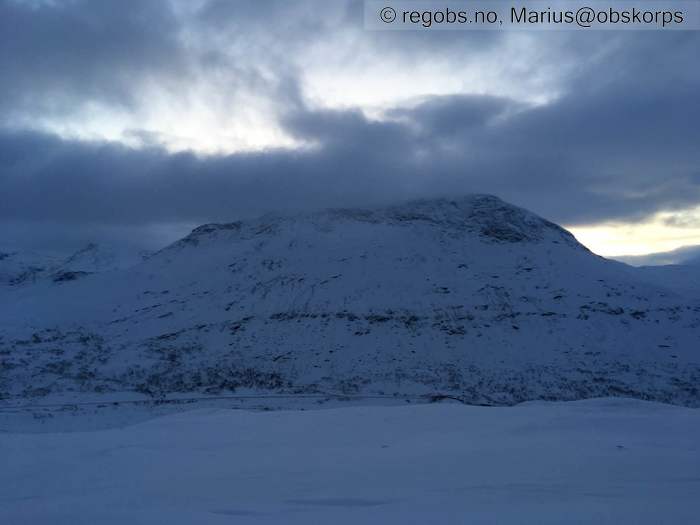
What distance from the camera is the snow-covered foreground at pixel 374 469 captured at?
14.9 ft

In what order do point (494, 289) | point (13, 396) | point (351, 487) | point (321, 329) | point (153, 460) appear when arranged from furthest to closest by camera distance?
point (494, 289)
point (321, 329)
point (13, 396)
point (153, 460)
point (351, 487)

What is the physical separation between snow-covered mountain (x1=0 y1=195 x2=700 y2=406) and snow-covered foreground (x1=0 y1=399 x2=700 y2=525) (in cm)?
1162

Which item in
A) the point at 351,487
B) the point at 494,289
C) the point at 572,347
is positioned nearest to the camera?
the point at 351,487

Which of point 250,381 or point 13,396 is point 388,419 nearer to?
point 250,381

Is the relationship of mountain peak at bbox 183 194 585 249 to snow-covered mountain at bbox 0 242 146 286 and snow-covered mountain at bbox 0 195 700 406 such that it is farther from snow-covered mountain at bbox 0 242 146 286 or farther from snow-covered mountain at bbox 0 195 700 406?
snow-covered mountain at bbox 0 242 146 286

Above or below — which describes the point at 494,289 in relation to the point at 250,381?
above

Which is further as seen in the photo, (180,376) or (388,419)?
(180,376)

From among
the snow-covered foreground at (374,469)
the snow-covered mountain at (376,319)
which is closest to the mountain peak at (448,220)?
the snow-covered mountain at (376,319)

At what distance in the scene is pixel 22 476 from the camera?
22.0 ft

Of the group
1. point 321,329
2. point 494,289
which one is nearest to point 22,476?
point 321,329

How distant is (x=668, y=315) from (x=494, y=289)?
29.8 ft

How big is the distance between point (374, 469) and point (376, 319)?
2353 cm

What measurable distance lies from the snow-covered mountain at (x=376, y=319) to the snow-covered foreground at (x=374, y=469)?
1162cm

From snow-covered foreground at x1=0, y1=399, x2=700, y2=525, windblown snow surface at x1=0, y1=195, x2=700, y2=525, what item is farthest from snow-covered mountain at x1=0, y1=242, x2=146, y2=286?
snow-covered foreground at x1=0, y1=399, x2=700, y2=525
